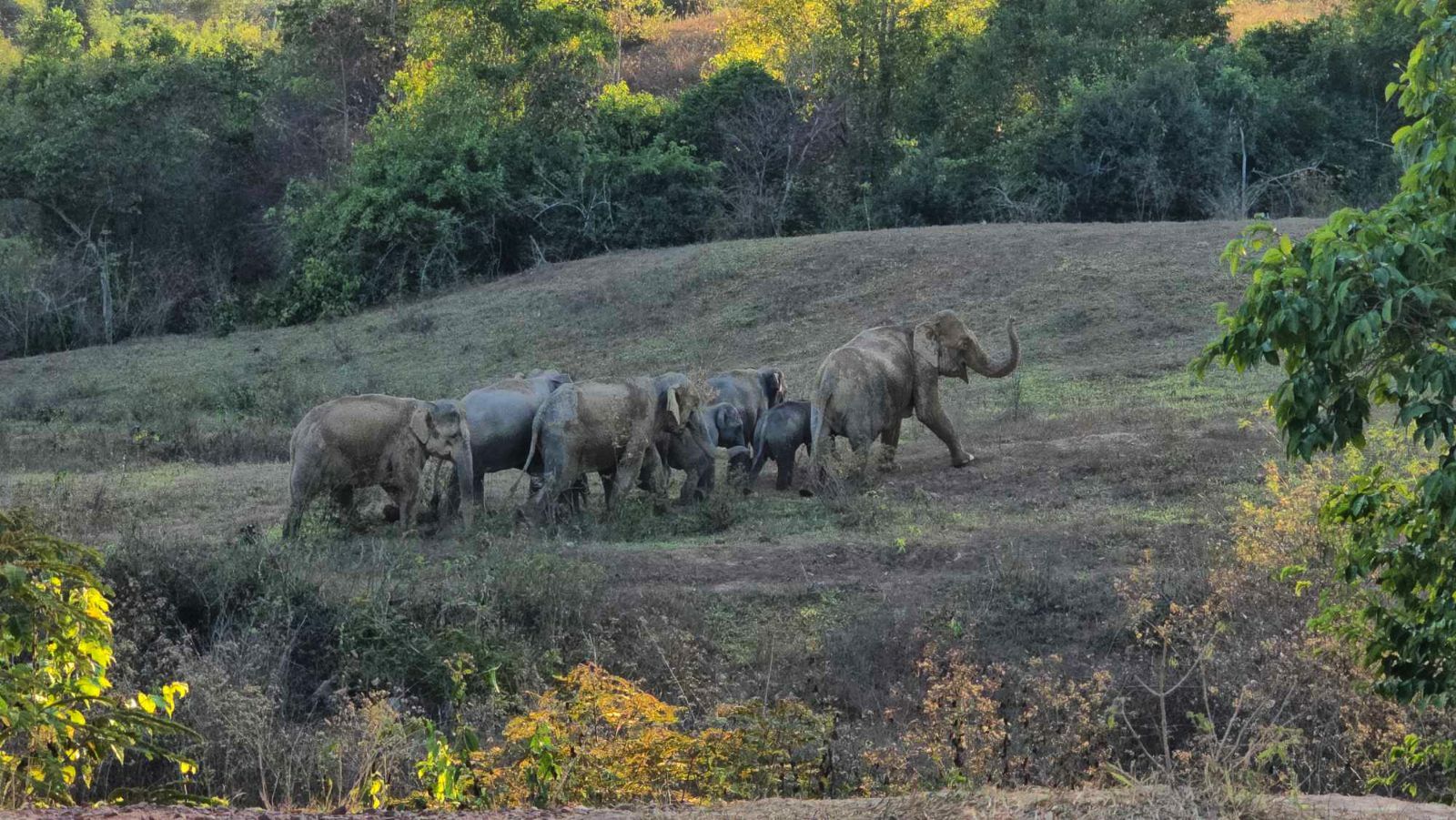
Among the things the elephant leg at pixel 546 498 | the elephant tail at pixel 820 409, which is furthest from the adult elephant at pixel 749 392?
the elephant leg at pixel 546 498

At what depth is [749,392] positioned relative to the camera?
59.3 ft

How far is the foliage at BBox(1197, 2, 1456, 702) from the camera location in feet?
19.2

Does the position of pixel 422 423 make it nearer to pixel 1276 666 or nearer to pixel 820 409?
pixel 820 409

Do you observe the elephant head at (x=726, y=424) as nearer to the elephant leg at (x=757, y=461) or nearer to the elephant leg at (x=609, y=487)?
the elephant leg at (x=757, y=461)

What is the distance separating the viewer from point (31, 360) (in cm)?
2889

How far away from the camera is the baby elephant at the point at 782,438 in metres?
16.4

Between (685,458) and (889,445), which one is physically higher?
(685,458)

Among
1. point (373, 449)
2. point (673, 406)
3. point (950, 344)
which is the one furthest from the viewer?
point (950, 344)

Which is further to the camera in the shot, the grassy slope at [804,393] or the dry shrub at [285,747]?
the grassy slope at [804,393]

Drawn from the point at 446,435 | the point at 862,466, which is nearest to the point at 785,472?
the point at 862,466

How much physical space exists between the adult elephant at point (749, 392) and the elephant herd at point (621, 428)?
0.06ft

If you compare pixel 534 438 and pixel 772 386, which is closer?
pixel 534 438

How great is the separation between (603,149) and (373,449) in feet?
68.0

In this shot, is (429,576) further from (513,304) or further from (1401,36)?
(1401,36)
